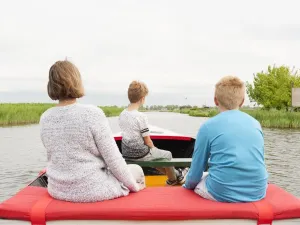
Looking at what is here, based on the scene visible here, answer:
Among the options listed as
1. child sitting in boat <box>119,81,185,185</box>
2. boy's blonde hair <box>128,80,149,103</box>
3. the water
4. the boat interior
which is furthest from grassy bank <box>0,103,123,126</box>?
boy's blonde hair <box>128,80,149,103</box>

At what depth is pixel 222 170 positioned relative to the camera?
9.69ft

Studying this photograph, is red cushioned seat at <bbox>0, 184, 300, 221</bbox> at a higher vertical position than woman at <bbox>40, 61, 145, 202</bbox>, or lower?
lower

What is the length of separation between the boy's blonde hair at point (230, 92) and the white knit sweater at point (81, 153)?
842 mm

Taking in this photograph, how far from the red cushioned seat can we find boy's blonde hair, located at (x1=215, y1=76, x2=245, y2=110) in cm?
71

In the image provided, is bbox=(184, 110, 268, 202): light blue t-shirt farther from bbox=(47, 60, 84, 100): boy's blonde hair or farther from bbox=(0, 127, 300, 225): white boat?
bbox=(47, 60, 84, 100): boy's blonde hair

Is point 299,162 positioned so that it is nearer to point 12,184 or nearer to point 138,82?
point 12,184

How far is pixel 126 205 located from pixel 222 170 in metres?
0.71

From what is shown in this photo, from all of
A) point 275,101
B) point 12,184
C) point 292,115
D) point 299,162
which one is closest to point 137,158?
point 12,184

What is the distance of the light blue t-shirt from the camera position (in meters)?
2.94

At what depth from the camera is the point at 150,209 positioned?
2834 mm

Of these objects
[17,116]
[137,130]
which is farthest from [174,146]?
[17,116]

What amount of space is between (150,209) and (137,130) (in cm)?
200

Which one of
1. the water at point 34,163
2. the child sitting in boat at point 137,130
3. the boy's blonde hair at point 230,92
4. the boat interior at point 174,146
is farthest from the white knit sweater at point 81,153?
the water at point 34,163

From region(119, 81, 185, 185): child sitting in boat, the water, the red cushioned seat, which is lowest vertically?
Result: the water
